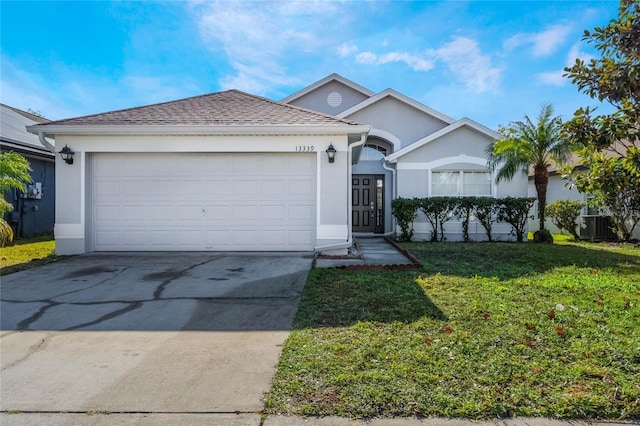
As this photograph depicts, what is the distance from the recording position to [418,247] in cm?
1088

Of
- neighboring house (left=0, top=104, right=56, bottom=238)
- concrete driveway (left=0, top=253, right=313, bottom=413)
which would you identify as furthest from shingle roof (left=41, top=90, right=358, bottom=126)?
neighboring house (left=0, top=104, right=56, bottom=238)

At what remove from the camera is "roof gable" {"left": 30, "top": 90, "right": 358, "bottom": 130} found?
30.0ft

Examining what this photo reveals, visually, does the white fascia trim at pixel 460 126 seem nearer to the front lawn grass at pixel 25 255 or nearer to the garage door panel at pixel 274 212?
the garage door panel at pixel 274 212

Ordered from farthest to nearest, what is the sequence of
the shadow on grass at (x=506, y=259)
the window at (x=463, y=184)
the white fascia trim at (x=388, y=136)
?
the white fascia trim at (x=388, y=136)
the window at (x=463, y=184)
the shadow on grass at (x=506, y=259)

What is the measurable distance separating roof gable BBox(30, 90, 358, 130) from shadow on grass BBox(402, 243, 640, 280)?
13.2ft

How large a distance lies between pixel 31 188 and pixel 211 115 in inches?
350

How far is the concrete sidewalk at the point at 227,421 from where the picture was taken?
2.43 m

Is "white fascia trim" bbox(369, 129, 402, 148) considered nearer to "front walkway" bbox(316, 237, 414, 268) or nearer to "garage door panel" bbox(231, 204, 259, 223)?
"front walkway" bbox(316, 237, 414, 268)

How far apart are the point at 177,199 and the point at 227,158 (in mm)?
1647

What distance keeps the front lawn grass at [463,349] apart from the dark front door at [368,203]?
27.8ft

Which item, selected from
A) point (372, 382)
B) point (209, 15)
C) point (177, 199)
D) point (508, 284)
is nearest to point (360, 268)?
point (508, 284)

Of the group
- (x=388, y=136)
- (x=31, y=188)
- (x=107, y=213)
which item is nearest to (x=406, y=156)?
(x=388, y=136)

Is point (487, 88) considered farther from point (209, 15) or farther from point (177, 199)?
point (177, 199)

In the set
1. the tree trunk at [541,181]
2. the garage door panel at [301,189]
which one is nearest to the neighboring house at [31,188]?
the garage door panel at [301,189]
